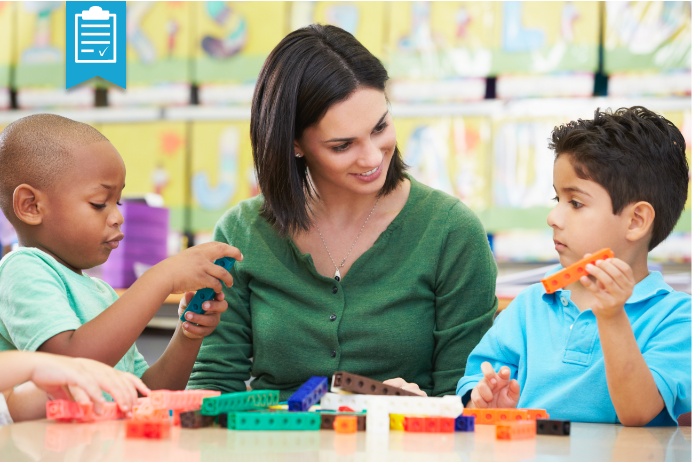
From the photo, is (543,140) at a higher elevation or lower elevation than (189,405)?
higher

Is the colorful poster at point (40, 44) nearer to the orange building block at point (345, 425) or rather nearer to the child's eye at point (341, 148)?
the child's eye at point (341, 148)

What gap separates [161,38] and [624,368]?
2062mm

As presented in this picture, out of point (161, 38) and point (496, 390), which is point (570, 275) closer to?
point (496, 390)

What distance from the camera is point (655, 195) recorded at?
99cm

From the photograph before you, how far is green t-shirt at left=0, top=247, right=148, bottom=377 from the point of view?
95 centimetres

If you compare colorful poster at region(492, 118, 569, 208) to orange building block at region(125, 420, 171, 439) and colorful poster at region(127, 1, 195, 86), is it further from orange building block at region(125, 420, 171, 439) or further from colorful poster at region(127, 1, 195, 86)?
orange building block at region(125, 420, 171, 439)

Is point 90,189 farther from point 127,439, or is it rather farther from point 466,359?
point 466,359

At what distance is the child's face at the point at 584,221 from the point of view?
98 centimetres

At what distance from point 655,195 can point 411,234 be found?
1.47 ft

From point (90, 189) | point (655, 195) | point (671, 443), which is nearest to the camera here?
point (671, 443)

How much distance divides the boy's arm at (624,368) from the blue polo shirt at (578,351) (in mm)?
36

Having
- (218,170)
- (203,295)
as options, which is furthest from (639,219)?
(218,170)

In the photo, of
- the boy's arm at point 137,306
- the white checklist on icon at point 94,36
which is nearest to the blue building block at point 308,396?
the boy's arm at point 137,306

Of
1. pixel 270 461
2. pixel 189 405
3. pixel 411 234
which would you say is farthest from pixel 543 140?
pixel 270 461
